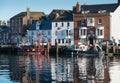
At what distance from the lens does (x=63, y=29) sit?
356ft

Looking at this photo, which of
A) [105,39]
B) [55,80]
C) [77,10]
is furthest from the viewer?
[77,10]

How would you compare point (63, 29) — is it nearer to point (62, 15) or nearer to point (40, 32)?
point (62, 15)

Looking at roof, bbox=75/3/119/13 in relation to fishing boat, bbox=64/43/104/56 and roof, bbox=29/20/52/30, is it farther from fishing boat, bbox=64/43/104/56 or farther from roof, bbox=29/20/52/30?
fishing boat, bbox=64/43/104/56

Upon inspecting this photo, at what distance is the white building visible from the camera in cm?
10650

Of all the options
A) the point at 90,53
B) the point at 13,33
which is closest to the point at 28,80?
the point at 90,53

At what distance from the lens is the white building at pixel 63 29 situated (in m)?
106

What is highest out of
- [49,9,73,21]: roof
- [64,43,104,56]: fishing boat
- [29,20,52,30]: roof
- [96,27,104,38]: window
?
[49,9,73,21]: roof

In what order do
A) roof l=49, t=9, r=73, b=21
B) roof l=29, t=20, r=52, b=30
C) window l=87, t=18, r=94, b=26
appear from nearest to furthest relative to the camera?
window l=87, t=18, r=94, b=26 < roof l=49, t=9, r=73, b=21 < roof l=29, t=20, r=52, b=30

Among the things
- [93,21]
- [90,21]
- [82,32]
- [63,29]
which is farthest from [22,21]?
[93,21]

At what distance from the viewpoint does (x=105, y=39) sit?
100312 millimetres

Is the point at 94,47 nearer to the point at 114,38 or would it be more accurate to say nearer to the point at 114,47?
the point at 114,47

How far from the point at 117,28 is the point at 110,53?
719 inches

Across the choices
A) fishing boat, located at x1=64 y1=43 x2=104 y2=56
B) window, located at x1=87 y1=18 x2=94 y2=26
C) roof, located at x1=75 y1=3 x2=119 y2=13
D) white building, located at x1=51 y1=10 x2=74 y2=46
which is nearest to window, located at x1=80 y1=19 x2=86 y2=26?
window, located at x1=87 y1=18 x2=94 y2=26

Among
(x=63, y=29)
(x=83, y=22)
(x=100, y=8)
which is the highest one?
(x=100, y=8)
